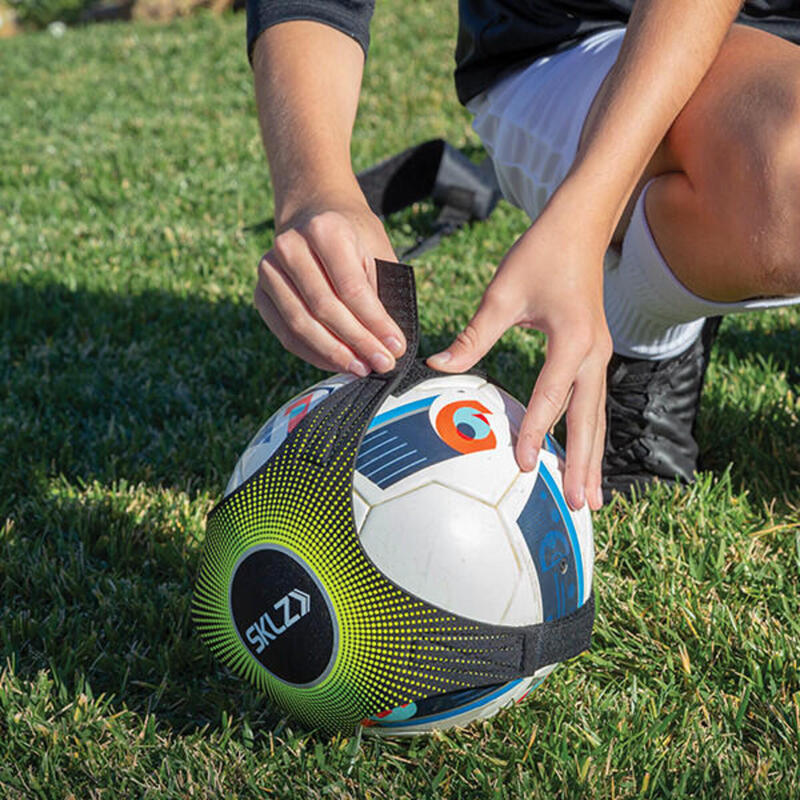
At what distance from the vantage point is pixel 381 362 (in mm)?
1771

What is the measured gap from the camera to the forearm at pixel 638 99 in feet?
5.69

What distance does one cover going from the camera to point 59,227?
504 centimetres

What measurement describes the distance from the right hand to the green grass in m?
0.72

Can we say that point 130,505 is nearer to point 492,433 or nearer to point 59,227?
point 492,433

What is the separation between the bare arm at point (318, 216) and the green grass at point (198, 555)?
29.5 inches

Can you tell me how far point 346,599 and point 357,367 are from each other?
0.40 metres

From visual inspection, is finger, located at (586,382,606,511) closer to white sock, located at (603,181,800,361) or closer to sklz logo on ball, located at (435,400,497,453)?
sklz logo on ball, located at (435,400,497,453)

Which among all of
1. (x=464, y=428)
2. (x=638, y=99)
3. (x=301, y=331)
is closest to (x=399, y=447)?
(x=464, y=428)

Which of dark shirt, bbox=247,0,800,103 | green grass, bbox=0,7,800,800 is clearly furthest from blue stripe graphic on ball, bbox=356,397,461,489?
dark shirt, bbox=247,0,800,103

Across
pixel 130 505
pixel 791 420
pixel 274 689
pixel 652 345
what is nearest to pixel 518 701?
pixel 274 689

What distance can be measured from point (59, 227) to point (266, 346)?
1951 millimetres

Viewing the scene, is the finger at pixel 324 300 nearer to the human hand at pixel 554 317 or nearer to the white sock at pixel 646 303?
the human hand at pixel 554 317

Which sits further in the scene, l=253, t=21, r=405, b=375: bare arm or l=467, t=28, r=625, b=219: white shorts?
l=467, t=28, r=625, b=219: white shorts

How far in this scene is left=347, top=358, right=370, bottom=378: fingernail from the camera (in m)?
1.79
